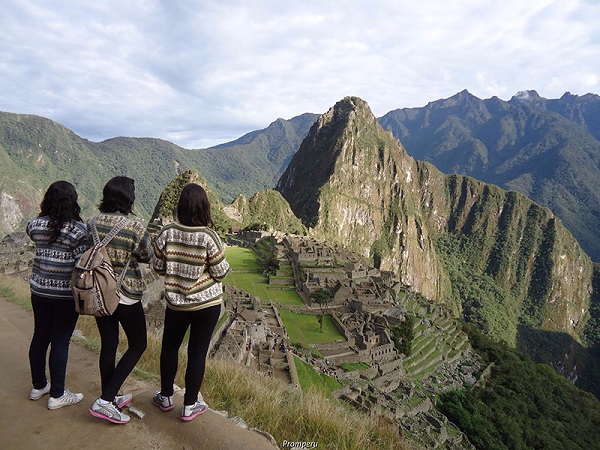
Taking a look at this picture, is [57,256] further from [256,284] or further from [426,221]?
[426,221]

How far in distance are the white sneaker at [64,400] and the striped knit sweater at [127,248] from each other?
4.98 ft

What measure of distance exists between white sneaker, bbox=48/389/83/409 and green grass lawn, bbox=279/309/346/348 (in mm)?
20772

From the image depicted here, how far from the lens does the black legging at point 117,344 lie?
4027 mm

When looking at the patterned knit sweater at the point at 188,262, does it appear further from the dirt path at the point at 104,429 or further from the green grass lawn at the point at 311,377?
the green grass lawn at the point at 311,377

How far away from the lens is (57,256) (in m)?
4.20

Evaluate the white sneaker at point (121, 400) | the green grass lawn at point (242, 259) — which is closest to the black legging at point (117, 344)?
the white sneaker at point (121, 400)

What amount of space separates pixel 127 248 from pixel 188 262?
73 centimetres

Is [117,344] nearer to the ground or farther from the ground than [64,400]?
farther from the ground

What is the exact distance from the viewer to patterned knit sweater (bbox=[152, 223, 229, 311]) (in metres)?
3.94

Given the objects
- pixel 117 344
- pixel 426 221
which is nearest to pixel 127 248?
pixel 117 344

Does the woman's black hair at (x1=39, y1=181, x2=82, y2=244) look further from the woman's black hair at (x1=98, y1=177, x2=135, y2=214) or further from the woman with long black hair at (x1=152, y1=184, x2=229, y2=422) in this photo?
the woman with long black hair at (x1=152, y1=184, x2=229, y2=422)

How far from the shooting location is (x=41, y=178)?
518 ft

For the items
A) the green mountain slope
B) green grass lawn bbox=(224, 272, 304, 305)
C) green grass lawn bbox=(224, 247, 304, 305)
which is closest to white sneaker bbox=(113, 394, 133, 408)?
green grass lawn bbox=(224, 247, 304, 305)

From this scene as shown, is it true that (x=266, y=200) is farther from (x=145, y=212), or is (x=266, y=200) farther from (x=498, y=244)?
(x=498, y=244)
